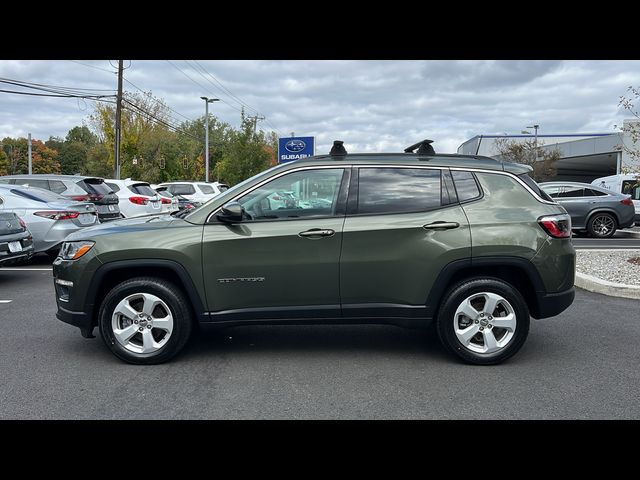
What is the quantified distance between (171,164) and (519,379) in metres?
45.7

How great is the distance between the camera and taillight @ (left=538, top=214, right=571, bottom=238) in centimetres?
Result: 460

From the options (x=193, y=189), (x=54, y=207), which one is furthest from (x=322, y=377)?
(x=193, y=189)

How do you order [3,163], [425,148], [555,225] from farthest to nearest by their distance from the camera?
1. [3,163]
2. [425,148]
3. [555,225]

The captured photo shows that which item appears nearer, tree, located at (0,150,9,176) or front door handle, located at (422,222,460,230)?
front door handle, located at (422,222,460,230)

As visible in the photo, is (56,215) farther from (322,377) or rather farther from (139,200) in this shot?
(322,377)

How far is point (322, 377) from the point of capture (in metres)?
4.39

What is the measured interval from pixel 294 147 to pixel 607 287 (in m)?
17.6

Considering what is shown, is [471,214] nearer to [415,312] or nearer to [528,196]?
[528,196]

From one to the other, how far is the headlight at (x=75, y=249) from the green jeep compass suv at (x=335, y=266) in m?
0.01

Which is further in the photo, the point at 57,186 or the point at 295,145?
the point at 295,145

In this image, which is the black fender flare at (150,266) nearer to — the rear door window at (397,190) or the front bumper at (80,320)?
the front bumper at (80,320)

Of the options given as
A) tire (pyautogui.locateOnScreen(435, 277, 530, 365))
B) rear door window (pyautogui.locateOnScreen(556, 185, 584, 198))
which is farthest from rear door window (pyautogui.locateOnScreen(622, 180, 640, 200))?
tire (pyautogui.locateOnScreen(435, 277, 530, 365))

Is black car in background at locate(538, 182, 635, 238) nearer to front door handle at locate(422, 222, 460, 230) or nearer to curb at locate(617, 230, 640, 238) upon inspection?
curb at locate(617, 230, 640, 238)

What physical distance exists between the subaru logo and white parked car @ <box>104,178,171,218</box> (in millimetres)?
8992
